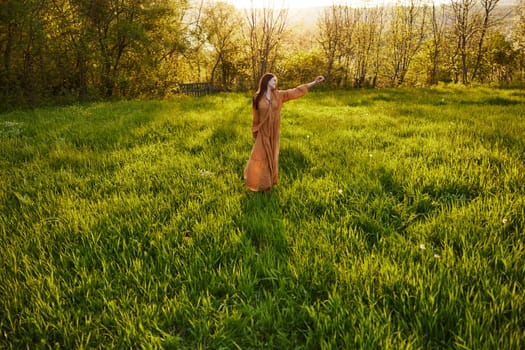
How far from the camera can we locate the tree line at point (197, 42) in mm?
13373

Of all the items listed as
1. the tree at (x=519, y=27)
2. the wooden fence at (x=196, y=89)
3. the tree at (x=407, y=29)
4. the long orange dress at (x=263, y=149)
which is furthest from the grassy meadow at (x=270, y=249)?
the tree at (x=519, y=27)

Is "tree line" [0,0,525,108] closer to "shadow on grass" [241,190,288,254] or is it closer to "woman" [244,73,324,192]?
"woman" [244,73,324,192]

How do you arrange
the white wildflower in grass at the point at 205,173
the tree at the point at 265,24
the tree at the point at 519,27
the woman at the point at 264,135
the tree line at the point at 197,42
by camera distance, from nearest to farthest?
the woman at the point at 264,135 < the white wildflower in grass at the point at 205,173 < the tree line at the point at 197,42 < the tree at the point at 265,24 < the tree at the point at 519,27

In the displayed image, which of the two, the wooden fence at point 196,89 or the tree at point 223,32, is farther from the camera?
the wooden fence at point 196,89

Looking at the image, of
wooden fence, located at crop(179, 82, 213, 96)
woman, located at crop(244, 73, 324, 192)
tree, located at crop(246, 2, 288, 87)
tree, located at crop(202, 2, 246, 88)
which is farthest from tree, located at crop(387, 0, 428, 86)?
woman, located at crop(244, 73, 324, 192)

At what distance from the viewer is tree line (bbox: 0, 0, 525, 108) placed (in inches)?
527

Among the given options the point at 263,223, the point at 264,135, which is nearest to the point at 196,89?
the point at 264,135

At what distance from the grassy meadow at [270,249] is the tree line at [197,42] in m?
11.2

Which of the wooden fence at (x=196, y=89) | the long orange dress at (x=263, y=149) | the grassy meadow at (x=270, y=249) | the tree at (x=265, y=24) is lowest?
the grassy meadow at (x=270, y=249)

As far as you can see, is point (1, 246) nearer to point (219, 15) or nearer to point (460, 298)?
point (460, 298)

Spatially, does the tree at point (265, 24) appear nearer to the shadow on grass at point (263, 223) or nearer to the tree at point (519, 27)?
the shadow on grass at point (263, 223)

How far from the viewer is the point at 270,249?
2.71 m

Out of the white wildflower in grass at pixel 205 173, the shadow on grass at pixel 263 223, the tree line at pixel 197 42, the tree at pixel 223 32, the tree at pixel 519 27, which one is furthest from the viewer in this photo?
the tree at pixel 519 27

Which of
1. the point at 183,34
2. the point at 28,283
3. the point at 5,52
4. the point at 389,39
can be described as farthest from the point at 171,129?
the point at 389,39
